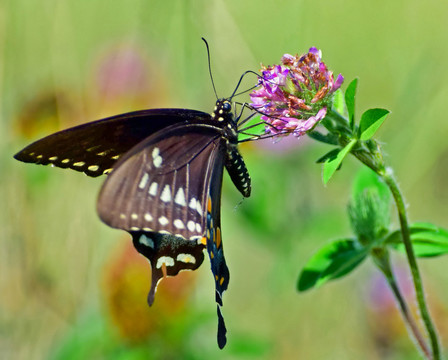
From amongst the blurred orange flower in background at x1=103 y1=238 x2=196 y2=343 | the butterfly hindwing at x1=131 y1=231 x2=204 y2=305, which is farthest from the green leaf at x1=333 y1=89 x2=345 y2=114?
the blurred orange flower in background at x1=103 y1=238 x2=196 y2=343

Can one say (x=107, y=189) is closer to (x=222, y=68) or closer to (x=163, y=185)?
(x=163, y=185)

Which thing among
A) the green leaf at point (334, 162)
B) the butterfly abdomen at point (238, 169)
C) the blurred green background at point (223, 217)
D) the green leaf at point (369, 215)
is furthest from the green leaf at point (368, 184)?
the blurred green background at point (223, 217)

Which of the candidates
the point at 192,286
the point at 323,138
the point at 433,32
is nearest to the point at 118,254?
the point at 192,286

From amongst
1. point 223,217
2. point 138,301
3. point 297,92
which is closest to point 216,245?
point 297,92

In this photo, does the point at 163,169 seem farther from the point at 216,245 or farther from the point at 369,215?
the point at 369,215

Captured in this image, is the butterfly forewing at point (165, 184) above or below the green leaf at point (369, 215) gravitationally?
above

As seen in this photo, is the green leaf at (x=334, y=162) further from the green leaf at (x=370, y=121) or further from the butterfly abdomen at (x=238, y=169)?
the butterfly abdomen at (x=238, y=169)

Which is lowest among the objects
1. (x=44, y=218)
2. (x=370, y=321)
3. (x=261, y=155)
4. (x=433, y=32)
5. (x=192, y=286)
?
(x=370, y=321)
